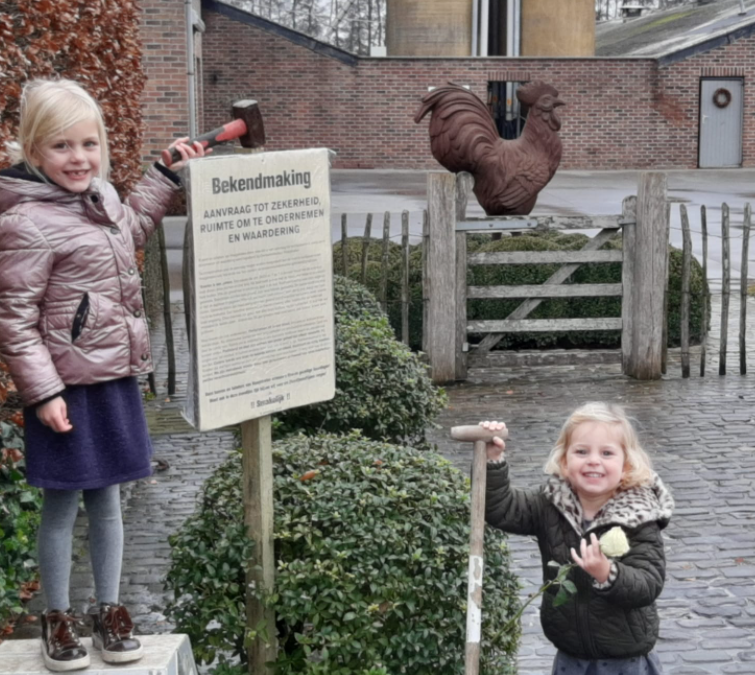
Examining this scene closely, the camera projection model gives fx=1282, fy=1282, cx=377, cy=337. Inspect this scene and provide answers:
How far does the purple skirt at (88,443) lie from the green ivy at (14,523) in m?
1.33

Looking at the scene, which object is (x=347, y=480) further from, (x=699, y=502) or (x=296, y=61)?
(x=296, y=61)

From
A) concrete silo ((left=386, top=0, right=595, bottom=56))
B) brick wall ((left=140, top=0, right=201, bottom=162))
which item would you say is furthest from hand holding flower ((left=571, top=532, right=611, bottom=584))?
concrete silo ((left=386, top=0, right=595, bottom=56))

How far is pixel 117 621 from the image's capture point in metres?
3.60

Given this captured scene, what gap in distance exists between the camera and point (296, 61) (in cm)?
3306

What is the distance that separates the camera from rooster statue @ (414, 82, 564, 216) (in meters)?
11.1

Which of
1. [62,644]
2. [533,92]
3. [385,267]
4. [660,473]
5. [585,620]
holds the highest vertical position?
[533,92]

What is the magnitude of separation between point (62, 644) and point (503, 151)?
8.38 metres

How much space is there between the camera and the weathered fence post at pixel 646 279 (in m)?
9.85

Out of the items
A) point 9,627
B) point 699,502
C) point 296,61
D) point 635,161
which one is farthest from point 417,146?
point 9,627

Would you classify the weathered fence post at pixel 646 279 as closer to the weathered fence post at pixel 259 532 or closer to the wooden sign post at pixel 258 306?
the wooden sign post at pixel 258 306

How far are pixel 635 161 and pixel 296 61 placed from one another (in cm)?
938

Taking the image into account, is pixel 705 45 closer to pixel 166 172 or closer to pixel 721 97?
pixel 721 97

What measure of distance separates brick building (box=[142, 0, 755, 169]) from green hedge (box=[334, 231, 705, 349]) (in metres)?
22.4

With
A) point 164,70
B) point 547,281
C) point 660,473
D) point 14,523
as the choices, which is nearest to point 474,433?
point 14,523
